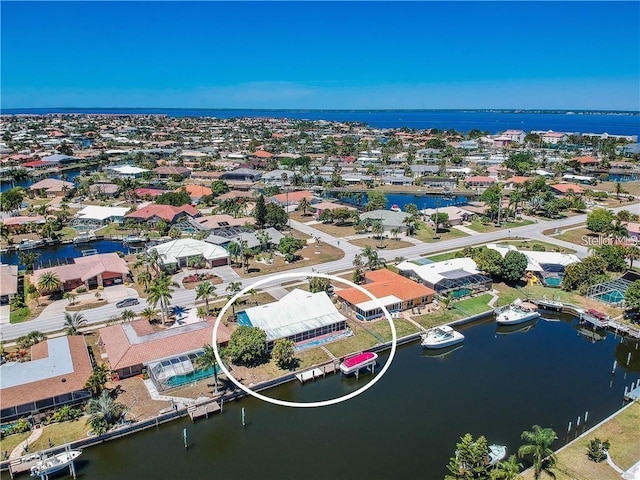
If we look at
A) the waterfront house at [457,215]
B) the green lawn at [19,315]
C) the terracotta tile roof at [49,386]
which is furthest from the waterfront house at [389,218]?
the terracotta tile roof at [49,386]

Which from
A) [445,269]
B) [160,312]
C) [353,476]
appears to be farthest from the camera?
[445,269]

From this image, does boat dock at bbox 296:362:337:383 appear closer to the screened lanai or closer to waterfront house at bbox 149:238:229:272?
waterfront house at bbox 149:238:229:272

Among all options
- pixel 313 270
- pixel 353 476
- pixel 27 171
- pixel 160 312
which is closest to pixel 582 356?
pixel 353 476

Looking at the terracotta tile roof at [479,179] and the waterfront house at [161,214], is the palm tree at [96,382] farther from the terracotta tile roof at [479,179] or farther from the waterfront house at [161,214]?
the terracotta tile roof at [479,179]

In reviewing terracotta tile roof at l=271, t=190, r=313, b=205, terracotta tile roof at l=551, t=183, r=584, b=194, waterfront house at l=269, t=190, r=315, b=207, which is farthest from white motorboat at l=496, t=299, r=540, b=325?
terracotta tile roof at l=551, t=183, r=584, b=194

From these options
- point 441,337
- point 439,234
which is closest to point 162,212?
point 439,234

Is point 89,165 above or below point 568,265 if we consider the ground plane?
above

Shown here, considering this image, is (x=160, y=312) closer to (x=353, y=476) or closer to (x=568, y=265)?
(x=353, y=476)
